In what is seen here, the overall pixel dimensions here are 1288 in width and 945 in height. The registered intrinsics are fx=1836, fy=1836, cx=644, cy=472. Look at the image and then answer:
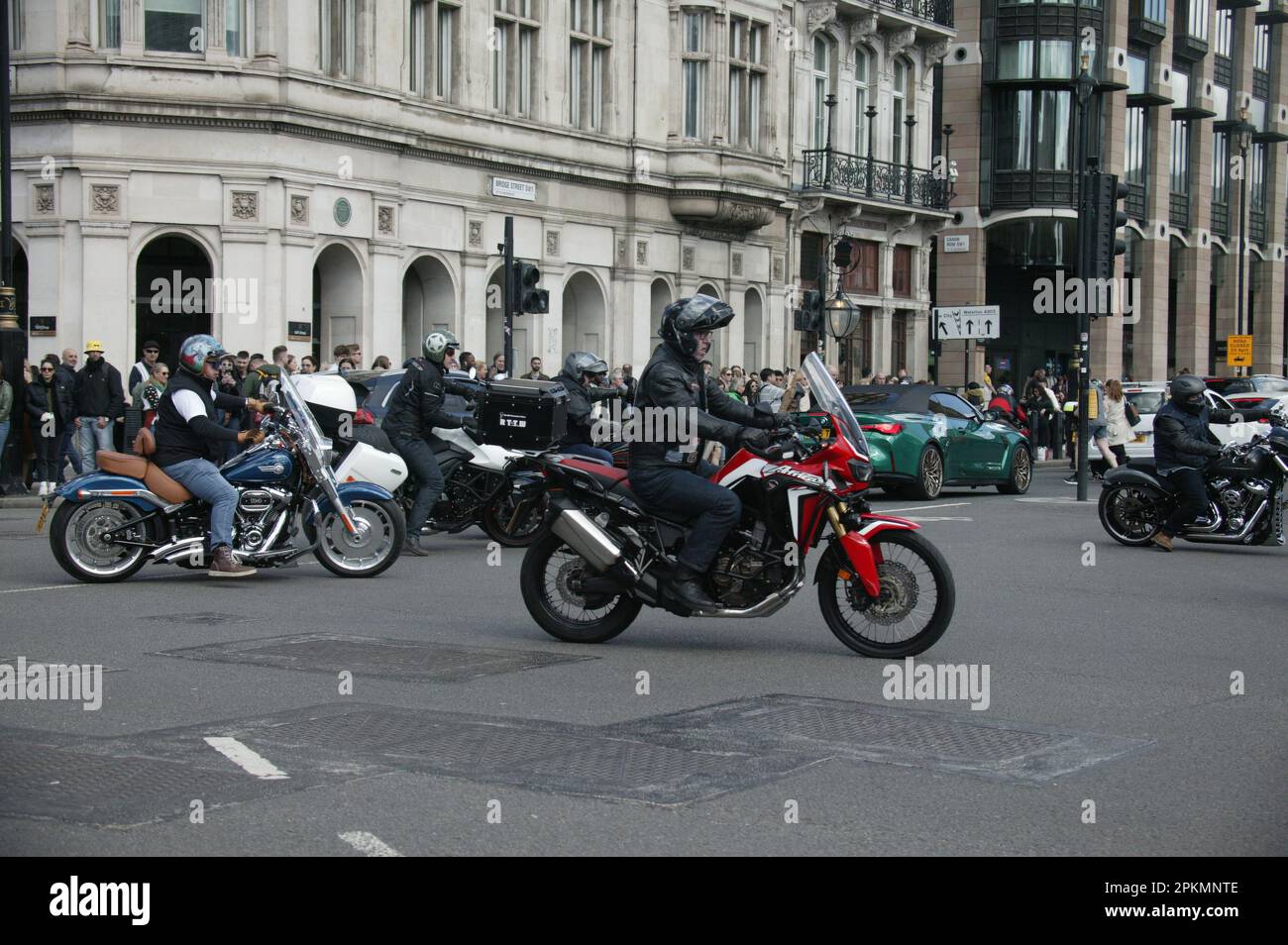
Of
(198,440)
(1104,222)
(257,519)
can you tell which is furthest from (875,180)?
(198,440)

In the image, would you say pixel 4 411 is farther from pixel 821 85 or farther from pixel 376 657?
pixel 821 85

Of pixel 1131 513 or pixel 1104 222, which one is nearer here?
pixel 1131 513

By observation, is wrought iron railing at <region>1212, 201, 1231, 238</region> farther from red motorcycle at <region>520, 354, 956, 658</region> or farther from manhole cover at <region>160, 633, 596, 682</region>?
manhole cover at <region>160, 633, 596, 682</region>

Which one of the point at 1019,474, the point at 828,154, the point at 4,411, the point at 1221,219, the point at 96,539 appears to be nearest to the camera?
the point at 96,539

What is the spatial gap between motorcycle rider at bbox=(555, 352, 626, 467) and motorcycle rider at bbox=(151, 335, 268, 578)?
12.2ft

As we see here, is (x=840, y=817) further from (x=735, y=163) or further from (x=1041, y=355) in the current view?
(x=1041, y=355)

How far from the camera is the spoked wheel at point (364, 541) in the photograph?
1384 centimetres

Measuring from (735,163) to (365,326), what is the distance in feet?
36.9

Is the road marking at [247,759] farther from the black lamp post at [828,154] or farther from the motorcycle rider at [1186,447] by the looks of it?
the black lamp post at [828,154]

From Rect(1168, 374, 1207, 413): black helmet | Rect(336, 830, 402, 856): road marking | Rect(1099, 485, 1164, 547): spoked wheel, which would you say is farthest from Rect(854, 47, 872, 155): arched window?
Rect(336, 830, 402, 856): road marking

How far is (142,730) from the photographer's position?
7645mm

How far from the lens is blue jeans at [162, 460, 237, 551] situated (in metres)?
13.2

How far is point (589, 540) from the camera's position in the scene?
10.2 meters

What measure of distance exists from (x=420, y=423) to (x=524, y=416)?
1152 millimetres
